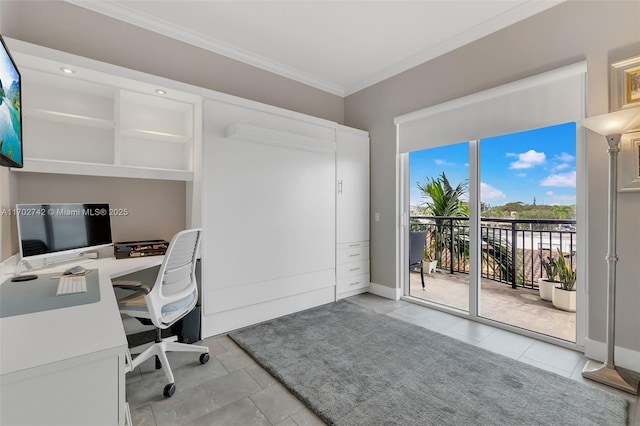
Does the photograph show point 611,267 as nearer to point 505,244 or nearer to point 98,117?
point 505,244

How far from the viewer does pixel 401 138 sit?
11.8ft

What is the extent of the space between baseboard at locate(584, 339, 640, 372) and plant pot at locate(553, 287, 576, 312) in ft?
1.80

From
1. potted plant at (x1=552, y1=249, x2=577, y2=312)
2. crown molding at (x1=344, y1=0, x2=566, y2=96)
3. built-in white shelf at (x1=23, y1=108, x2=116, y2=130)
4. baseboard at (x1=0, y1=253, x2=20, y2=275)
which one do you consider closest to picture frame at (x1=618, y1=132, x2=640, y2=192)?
potted plant at (x1=552, y1=249, x2=577, y2=312)

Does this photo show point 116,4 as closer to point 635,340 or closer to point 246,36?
point 246,36

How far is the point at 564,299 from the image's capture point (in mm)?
2754

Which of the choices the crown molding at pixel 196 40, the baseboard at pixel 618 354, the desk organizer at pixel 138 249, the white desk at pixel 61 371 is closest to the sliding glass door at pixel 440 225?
the baseboard at pixel 618 354

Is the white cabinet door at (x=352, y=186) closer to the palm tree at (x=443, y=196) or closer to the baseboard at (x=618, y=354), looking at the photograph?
the palm tree at (x=443, y=196)

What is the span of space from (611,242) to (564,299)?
100cm

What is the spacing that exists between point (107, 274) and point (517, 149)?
11.9 ft

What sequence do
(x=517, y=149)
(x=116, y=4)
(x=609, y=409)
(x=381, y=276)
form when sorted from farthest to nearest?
(x=381, y=276) < (x=517, y=149) < (x=116, y=4) < (x=609, y=409)

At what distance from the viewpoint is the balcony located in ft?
8.79

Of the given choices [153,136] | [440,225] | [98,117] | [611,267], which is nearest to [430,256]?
[440,225]

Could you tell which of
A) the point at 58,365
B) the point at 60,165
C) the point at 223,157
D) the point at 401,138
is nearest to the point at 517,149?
the point at 401,138

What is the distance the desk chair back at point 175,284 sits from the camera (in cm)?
187
